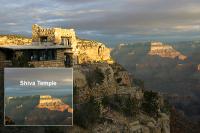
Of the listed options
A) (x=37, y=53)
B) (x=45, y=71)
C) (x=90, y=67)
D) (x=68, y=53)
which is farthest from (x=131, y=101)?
(x=45, y=71)

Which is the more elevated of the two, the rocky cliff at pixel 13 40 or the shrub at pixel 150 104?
the rocky cliff at pixel 13 40

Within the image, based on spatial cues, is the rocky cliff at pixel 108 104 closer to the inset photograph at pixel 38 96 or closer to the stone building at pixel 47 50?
the stone building at pixel 47 50

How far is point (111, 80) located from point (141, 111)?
7.22 metres

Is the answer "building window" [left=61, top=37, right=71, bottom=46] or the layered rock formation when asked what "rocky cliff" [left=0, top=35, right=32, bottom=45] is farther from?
the layered rock formation

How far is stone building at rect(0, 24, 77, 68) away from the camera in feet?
201

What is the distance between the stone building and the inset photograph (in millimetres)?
13091

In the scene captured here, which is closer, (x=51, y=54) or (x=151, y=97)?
(x=51, y=54)

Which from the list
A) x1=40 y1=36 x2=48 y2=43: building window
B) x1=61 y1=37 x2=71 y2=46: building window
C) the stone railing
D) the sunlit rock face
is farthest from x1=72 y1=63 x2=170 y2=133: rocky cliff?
the stone railing

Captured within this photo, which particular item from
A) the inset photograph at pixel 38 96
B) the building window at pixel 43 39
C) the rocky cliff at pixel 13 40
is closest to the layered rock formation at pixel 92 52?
the building window at pixel 43 39

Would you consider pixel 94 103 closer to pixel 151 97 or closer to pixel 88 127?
pixel 88 127

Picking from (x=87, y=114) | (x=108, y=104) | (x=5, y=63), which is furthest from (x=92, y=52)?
(x=87, y=114)

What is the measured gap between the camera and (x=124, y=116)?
212 feet

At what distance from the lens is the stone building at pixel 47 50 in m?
61.2

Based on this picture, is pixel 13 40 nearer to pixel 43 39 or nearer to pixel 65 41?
pixel 43 39
